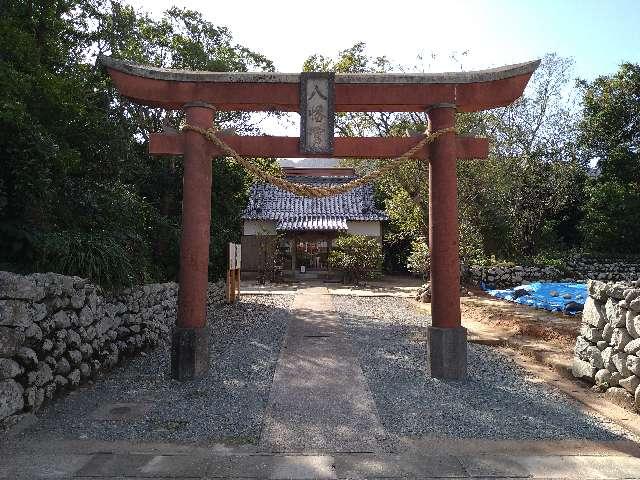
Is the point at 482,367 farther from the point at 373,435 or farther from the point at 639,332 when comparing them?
the point at 373,435

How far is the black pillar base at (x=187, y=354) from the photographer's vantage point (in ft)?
17.6

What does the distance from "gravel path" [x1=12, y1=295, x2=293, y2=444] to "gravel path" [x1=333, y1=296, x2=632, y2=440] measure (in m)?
1.37

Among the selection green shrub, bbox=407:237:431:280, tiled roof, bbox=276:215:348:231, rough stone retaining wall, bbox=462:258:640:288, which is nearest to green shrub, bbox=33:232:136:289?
green shrub, bbox=407:237:431:280

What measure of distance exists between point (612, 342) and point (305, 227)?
1661 centimetres

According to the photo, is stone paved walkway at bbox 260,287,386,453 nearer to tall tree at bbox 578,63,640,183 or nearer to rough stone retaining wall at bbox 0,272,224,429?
rough stone retaining wall at bbox 0,272,224,429

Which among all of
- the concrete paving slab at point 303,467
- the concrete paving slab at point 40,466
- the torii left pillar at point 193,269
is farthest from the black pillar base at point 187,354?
the concrete paving slab at point 303,467

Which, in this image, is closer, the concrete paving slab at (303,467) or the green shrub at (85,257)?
the concrete paving slab at (303,467)

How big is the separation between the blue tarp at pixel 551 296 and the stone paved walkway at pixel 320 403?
21.9 ft

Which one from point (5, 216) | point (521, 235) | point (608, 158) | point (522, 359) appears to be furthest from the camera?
point (608, 158)

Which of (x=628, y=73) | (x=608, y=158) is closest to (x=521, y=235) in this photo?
(x=608, y=158)

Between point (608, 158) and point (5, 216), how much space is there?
966 inches

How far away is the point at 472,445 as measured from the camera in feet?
11.9

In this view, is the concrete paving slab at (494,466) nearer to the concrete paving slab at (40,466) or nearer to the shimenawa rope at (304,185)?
the concrete paving slab at (40,466)

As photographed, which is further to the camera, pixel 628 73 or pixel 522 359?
pixel 628 73
